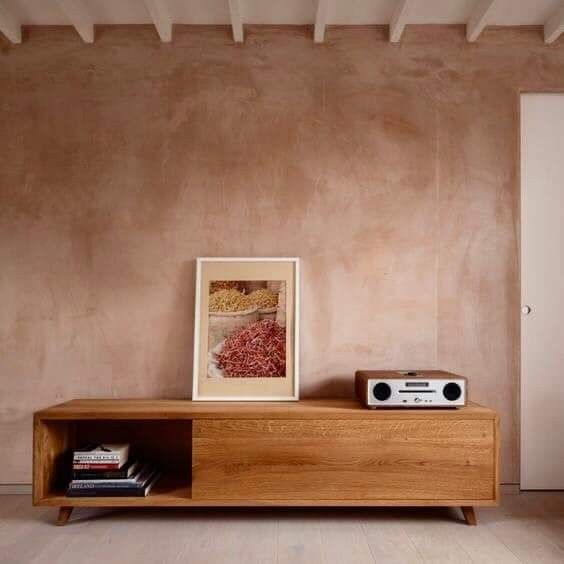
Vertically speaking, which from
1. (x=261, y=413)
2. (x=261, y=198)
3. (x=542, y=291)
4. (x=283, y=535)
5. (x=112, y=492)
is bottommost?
(x=283, y=535)

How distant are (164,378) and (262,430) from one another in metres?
0.69

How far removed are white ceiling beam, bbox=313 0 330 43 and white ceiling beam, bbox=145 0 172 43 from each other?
0.73 metres

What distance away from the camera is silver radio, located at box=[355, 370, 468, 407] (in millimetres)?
2686

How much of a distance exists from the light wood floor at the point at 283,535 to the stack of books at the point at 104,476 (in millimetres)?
145

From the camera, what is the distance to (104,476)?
2.71 metres

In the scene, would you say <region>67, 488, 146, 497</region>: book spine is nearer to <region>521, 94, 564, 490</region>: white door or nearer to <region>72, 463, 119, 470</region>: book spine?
<region>72, 463, 119, 470</region>: book spine

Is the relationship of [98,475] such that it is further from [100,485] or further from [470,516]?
[470,516]

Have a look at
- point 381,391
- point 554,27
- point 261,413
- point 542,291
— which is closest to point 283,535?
point 261,413

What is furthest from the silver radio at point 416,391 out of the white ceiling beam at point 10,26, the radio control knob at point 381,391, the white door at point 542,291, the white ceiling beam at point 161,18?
the white ceiling beam at point 10,26

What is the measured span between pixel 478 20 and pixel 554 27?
0.39 m

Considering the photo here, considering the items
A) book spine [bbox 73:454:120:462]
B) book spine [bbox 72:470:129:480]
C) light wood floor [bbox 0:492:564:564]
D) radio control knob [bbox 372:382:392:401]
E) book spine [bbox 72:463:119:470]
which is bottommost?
light wood floor [bbox 0:492:564:564]

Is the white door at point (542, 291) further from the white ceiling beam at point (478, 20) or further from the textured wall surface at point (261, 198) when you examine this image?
the white ceiling beam at point (478, 20)

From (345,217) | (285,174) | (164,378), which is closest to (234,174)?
(285,174)

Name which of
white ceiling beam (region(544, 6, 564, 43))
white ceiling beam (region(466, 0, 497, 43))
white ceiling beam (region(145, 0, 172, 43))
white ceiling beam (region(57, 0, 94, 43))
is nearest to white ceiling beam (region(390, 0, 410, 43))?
white ceiling beam (region(466, 0, 497, 43))
